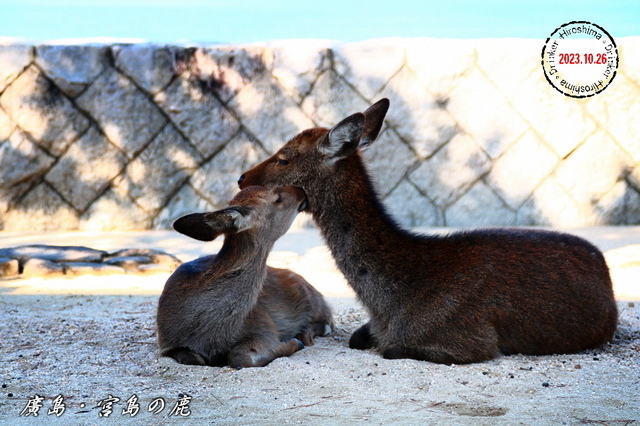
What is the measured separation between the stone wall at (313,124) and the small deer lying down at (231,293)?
19.4ft

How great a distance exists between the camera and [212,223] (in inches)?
156

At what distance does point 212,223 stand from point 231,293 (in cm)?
44

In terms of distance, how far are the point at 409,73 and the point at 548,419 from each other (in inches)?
304

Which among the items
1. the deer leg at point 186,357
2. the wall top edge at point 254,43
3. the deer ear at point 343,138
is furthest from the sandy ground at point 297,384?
the wall top edge at point 254,43

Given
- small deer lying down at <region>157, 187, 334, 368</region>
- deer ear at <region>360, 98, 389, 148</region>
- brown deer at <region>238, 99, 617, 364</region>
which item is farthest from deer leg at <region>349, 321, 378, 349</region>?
deer ear at <region>360, 98, 389, 148</region>

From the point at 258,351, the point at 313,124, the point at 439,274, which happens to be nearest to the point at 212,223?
the point at 258,351

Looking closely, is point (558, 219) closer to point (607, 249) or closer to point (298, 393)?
point (607, 249)

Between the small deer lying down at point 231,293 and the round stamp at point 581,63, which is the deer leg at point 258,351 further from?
the round stamp at point 581,63

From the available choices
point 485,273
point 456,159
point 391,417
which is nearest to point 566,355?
point 485,273

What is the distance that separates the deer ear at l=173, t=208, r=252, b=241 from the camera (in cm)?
394

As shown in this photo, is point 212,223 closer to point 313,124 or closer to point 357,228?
point 357,228

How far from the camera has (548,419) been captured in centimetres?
310

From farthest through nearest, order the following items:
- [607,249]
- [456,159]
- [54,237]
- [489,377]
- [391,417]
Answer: [456,159], [54,237], [607,249], [489,377], [391,417]

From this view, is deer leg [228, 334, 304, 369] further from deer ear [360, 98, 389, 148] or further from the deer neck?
deer ear [360, 98, 389, 148]
